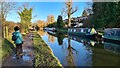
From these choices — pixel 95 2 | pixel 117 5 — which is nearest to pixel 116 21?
pixel 117 5

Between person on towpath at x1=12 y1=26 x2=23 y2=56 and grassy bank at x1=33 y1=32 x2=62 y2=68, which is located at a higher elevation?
person on towpath at x1=12 y1=26 x2=23 y2=56

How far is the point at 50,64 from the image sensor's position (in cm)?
1027

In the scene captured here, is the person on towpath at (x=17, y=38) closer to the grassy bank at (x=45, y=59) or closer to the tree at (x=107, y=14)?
the grassy bank at (x=45, y=59)

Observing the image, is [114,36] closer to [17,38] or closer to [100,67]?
[100,67]

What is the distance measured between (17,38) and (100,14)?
30373 mm

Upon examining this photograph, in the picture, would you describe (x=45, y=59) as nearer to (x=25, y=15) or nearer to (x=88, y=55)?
(x=88, y=55)

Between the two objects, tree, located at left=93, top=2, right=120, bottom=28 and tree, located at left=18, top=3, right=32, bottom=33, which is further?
tree, located at left=18, top=3, right=32, bottom=33

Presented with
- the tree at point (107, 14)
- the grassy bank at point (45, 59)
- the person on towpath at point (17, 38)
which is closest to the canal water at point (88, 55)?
Answer: the grassy bank at point (45, 59)

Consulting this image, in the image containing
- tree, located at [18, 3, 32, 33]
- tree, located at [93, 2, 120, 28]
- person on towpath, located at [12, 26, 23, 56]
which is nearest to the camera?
person on towpath, located at [12, 26, 23, 56]

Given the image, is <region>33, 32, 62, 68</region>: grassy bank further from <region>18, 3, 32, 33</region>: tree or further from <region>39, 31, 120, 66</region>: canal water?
<region>18, 3, 32, 33</region>: tree

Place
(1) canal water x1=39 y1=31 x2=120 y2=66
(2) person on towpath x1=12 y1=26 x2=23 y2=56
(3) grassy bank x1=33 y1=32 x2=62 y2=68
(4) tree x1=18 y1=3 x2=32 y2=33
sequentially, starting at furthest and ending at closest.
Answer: (4) tree x1=18 y1=3 x2=32 y2=33 → (1) canal water x1=39 y1=31 x2=120 y2=66 → (2) person on towpath x1=12 y1=26 x2=23 y2=56 → (3) grassy bank x1=33 y1=32 x2=62 y2=68

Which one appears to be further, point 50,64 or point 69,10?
point 69,10

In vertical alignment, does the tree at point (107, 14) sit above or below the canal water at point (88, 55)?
above

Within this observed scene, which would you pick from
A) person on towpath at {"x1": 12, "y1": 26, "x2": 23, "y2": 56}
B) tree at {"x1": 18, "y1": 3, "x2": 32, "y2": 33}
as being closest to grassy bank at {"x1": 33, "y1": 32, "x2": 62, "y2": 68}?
person on towpath at {"x1": 12, "y1": 26, "x2": 23, "y2": 56}
